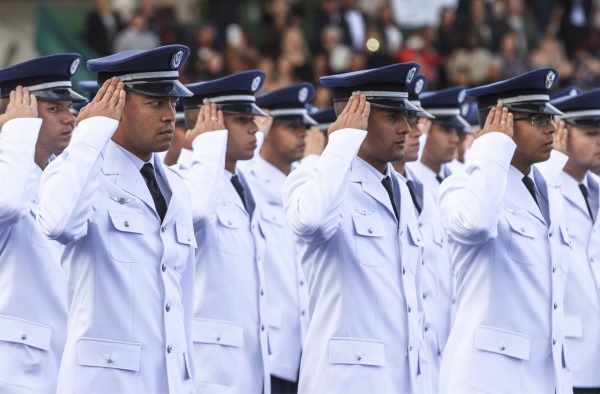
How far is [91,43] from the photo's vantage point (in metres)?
18.1

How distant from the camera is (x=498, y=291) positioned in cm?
710

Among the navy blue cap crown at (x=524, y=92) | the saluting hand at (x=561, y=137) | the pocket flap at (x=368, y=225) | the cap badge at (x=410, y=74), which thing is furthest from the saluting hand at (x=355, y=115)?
the saluting hand at (x=561, y=137)

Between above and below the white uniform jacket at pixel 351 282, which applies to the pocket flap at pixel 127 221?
above

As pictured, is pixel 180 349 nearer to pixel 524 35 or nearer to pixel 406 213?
pixel 406 213

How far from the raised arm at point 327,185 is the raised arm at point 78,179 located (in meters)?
1.00

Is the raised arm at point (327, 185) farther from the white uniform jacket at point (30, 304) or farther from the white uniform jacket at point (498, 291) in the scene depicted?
the white uniform jacket at point (30, 304)

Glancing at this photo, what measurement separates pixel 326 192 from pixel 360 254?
1.25ft

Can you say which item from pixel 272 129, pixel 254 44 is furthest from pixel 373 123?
pixel 254 44

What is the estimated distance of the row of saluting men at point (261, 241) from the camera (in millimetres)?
6156

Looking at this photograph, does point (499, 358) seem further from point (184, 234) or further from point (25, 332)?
point (25, 332)

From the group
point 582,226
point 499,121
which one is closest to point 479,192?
point 499,121

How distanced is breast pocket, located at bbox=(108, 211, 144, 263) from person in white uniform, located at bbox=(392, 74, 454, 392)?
2649 millimetres

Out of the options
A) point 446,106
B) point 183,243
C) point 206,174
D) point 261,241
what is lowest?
point 261,241

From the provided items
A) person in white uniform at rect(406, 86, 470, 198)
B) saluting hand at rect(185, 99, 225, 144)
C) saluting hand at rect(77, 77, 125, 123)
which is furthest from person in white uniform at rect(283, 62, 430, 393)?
person in white uniform at rect(406, 86, 470, 198)
